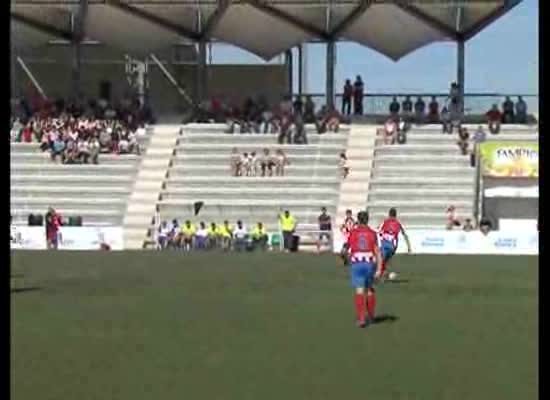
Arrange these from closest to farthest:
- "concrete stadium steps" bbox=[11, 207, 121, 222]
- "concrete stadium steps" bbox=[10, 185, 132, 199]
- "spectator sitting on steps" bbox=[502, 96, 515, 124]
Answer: "concrete stadium steps" bbox=[11, 207, 121, 222], "concrete stadium steps" bbox=[10, 185, 132, 199], "spectator sitting on steps" bbox=[502, 96, 515, 124]

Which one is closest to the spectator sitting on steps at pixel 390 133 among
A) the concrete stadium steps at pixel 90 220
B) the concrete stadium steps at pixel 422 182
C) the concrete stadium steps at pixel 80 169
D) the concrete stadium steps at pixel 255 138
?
the concrete stadium steps at pixel 255 138

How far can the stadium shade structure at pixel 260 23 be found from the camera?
51312 mm

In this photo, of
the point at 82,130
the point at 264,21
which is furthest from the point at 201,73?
the point at 82,130

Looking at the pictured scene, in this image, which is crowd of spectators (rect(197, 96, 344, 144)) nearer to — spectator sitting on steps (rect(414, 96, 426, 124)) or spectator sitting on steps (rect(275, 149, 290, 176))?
spectator sitting on steps (rect(275, 149, 290, 176))

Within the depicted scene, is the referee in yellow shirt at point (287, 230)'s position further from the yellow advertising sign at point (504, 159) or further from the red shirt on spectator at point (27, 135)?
the red shirt on spectator at point (27, 135)

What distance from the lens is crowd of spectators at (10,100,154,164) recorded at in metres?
46.8

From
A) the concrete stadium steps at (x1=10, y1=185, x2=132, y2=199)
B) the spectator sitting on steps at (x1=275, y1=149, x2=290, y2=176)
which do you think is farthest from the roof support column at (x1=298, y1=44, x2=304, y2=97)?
the concrete stadium steps at (x1=10, y1=185, x2=132, y2=199)

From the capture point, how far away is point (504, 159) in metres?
42.3

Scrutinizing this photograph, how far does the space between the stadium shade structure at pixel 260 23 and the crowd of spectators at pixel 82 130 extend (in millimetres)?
3648

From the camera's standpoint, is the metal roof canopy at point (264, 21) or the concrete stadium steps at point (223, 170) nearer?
A: the concrete stadium steps at point (223, 170)

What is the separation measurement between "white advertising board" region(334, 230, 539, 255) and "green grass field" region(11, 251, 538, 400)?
36.7 feet

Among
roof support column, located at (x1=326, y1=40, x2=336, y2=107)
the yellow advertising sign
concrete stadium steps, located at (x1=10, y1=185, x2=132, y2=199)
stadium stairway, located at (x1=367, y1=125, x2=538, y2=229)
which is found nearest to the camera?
the yellow advertising sign

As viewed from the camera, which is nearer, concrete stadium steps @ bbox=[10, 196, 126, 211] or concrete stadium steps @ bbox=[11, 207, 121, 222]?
concrete stadium steps @ bbox=[11, 207, 121, 222]

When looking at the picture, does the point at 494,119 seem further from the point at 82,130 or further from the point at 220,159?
the point at 82,130
